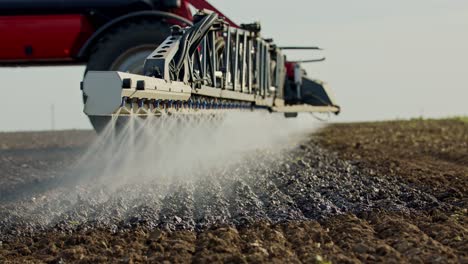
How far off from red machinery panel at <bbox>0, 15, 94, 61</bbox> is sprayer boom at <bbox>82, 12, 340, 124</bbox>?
6.12 feet

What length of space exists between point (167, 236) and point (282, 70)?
10.7 metres

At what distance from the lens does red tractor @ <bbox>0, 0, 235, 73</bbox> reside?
10.2 meters

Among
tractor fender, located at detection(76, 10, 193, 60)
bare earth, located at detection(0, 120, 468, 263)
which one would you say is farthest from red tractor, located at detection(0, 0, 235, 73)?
bare earth, located at detection(0, 120, 468, 263)

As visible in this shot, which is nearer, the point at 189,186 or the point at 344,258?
the point at 344,258

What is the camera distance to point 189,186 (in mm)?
8406

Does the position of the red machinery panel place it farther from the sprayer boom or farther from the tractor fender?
the sprayer boom

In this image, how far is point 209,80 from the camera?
32.9 ft

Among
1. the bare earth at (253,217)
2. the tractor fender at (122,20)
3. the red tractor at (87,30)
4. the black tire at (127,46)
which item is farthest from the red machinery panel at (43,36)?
the bare earth at (253,217)

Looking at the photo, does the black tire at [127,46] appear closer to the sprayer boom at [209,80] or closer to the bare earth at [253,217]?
the sprayer boom at [209,80]

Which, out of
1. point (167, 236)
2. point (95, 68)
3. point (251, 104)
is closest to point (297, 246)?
point (167, 236)

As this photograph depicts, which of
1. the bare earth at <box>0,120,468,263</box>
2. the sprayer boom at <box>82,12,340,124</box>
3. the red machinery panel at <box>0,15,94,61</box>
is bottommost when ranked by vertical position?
the bare earth at <box>0,120,468,263</box>

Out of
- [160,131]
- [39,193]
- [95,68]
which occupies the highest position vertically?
[95,68]

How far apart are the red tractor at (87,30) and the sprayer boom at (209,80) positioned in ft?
2.48

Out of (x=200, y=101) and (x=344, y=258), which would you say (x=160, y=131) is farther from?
(x=344, y=258)
